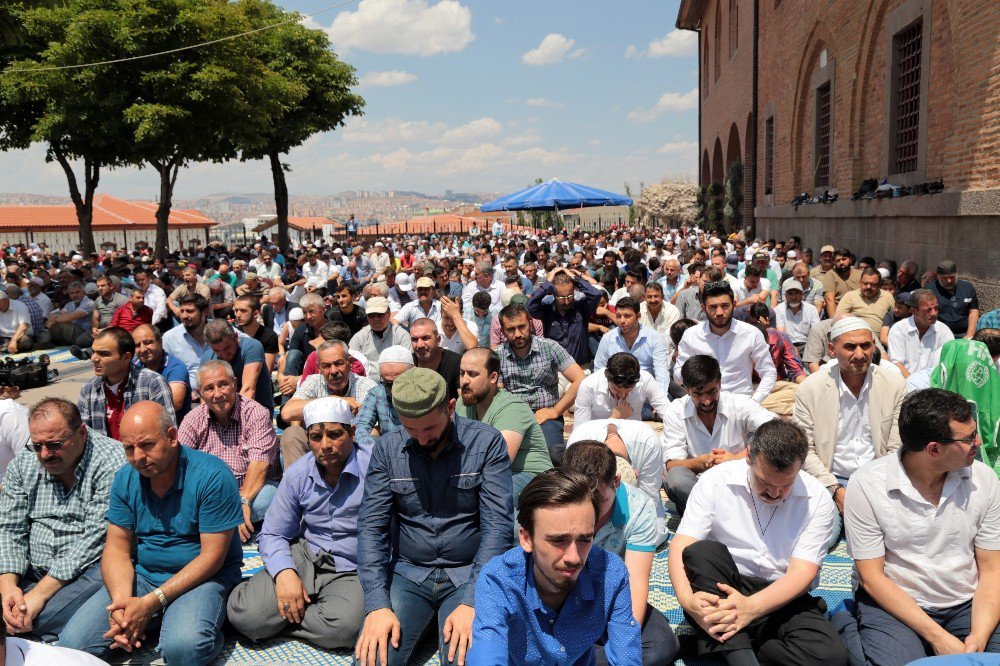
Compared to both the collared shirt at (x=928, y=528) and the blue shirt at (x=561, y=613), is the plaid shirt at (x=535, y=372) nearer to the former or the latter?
the collared shirt at (x=928, y=528)

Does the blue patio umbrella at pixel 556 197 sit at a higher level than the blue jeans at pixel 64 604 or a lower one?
higher

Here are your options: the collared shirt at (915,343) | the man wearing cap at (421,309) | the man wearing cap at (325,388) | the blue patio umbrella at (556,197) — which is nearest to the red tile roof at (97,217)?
the blue patio umbrella at (556,197)

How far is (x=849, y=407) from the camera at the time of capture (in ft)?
16.7

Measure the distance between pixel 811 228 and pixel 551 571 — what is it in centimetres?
1798

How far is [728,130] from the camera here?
104 feet

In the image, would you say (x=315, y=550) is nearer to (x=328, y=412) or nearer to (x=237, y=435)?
(x=328, y=412)

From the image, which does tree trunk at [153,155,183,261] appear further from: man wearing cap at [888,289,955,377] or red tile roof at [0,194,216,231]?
red tile roof at [0,194,216,231]

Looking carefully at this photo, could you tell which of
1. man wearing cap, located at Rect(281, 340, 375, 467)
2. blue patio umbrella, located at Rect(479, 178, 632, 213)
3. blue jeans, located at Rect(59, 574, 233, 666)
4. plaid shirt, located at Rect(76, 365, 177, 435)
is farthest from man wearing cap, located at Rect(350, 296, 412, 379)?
blue patio umbrella, located at Rect(479, 178, 632, 213)

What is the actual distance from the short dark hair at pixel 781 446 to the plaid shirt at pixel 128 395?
4030 millimetres

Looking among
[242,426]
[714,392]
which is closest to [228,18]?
[242,426]

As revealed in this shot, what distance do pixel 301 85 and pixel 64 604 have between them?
28.1 meters

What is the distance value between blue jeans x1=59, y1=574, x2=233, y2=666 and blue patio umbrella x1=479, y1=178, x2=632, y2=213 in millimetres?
21099

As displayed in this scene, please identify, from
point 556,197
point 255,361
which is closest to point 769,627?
point 255,361

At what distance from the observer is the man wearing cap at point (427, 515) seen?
361 centimetres
